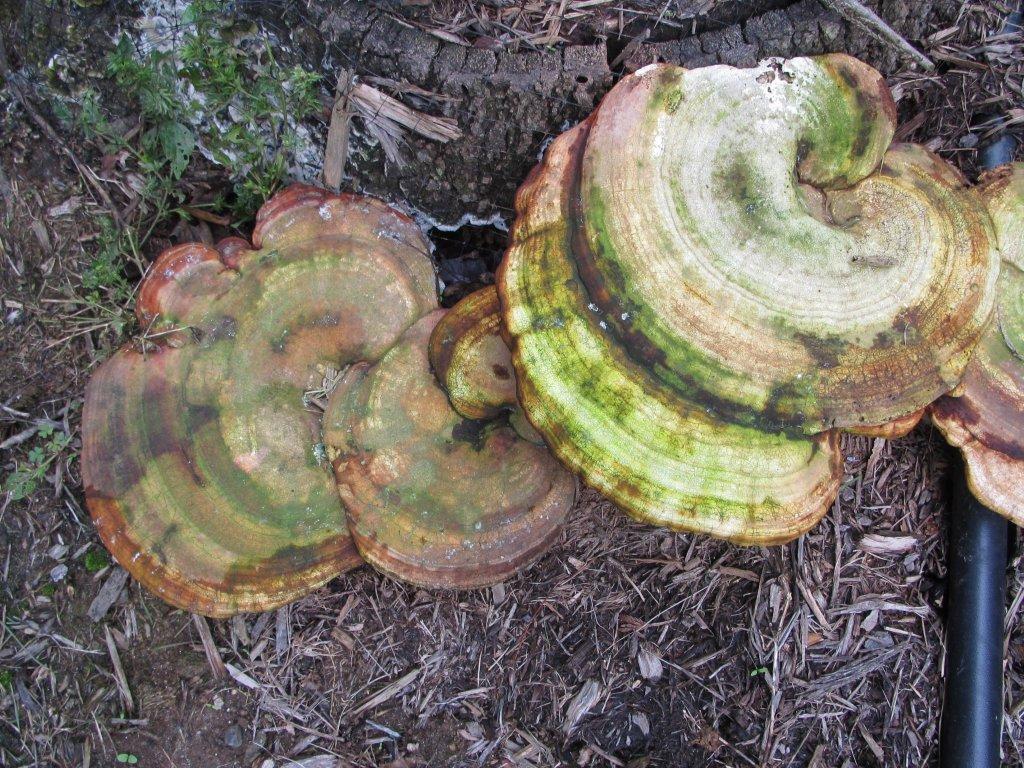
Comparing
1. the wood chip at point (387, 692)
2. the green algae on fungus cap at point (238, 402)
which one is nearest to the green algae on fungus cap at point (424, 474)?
the green algae on fungus cap at point (238, 402)

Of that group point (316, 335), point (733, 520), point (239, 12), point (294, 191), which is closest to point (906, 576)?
point (733, 520)

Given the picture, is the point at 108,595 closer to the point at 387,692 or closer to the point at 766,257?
the point at 387,692

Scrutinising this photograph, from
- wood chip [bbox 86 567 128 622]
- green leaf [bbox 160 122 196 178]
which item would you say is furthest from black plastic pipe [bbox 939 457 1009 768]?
wood chip [bbox 86 567 128 622]

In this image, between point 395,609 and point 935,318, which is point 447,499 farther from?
point 935,318

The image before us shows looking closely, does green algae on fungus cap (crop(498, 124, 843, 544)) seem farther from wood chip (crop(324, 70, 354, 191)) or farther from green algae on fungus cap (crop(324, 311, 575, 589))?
wood chip (crop(324, 70, 354, 191))

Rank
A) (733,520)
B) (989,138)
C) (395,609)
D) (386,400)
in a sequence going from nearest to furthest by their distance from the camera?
(733,520) < (386,400) < (989,138) < (395,609)

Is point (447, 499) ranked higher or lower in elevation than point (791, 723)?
higher
